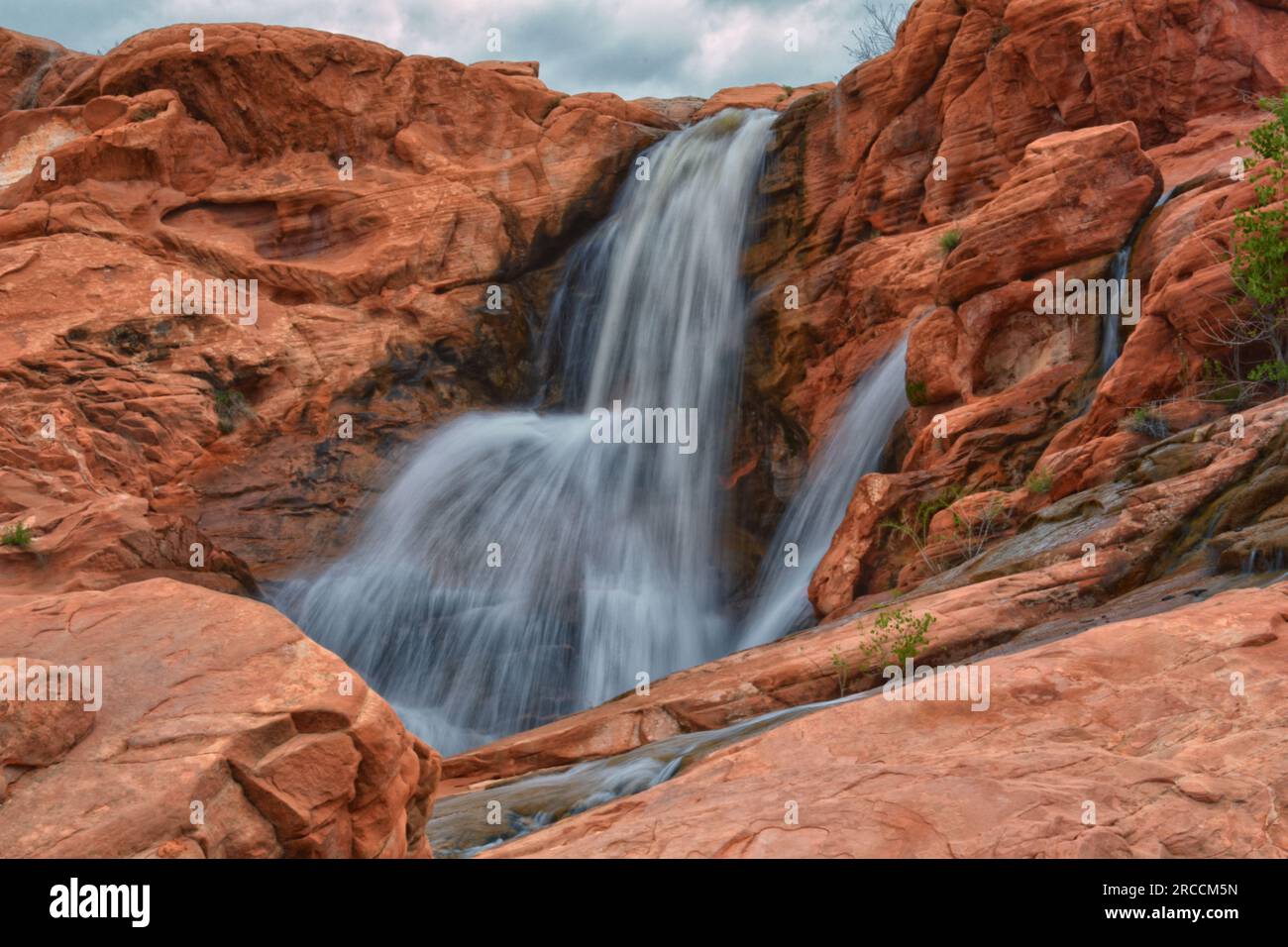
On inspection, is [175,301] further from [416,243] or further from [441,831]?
[441,831]

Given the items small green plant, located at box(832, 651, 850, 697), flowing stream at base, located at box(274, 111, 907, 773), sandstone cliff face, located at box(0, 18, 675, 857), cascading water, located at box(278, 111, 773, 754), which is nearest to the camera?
small green plant, located at box(832, 651, 850, 697)

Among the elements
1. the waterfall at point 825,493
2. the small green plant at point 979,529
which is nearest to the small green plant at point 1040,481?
the small green plant at point 979,529

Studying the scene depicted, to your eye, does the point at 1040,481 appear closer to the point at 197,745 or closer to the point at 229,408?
the point at 197,745

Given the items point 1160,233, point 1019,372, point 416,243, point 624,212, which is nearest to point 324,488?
point 416,243

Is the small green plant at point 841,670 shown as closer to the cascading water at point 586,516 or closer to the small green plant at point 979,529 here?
the small green plant at point 979,529

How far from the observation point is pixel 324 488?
62.1 feet

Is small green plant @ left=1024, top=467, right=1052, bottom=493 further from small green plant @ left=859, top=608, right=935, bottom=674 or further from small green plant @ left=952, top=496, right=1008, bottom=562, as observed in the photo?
small green plant @ left=859, top=608, right=935, bottom=674

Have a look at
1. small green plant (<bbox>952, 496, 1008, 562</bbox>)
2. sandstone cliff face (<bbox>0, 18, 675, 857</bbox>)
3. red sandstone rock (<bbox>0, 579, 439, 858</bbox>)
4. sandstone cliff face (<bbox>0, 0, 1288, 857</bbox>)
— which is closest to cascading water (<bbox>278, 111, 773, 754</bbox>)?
sandstone cliff face (<bbox>0, 0, 1288, 857</bbox>)

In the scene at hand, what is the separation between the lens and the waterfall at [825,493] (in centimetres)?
1480

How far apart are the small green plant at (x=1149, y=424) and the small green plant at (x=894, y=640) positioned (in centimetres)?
304

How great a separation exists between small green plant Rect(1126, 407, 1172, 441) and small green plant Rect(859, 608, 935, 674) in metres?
3.04

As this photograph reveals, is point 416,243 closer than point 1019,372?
No

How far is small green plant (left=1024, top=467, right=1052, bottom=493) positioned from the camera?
10984mm
